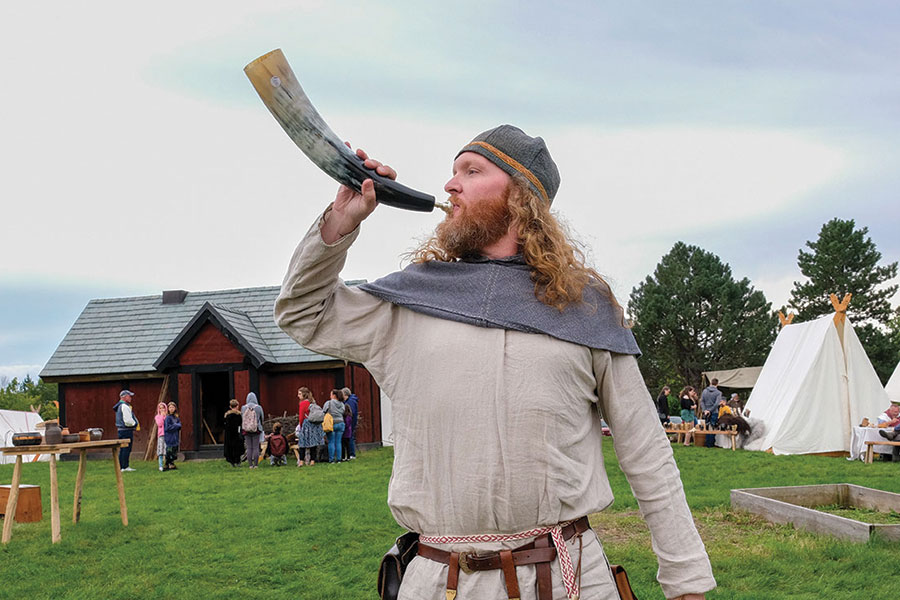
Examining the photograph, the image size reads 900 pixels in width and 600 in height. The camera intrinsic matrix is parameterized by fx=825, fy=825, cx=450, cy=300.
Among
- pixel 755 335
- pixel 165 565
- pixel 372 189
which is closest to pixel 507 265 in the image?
pixel 372 189

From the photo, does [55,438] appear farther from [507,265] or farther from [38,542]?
[507,265]

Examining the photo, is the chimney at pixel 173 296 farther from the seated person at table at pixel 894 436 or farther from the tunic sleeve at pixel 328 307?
the tunic sleeve at pixel 328 307

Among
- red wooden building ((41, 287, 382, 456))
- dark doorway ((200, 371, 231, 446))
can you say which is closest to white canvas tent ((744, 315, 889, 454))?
red wooden building ((41, 287, 382, 456))

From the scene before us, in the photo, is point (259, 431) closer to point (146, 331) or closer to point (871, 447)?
point (146, 331)

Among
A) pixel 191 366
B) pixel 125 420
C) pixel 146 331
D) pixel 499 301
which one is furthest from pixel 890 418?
pixel 146 331

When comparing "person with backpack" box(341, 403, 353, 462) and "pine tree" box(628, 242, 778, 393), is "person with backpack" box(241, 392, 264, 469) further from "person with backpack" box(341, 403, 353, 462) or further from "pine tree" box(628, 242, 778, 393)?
"pine tree" box(628, 242, 778, 393)

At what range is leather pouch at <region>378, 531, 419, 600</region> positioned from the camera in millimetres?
2168

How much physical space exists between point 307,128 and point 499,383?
0.80 m

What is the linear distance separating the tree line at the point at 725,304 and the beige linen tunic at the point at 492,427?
Answer: 40728 millimetres

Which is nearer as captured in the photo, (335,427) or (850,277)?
(335,427)

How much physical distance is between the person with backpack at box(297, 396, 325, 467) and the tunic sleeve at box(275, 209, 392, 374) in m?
14.3

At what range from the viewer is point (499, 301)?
213 centimetres

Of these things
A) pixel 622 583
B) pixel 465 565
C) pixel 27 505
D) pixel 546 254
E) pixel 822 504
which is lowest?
pixel 822 504

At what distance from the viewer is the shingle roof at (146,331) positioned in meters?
21.9
